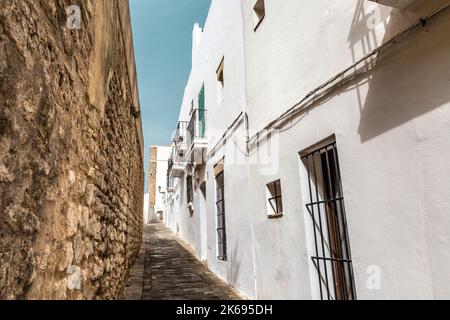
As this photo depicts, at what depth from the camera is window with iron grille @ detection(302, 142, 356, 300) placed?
130 inches

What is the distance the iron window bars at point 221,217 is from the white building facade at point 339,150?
823 mm

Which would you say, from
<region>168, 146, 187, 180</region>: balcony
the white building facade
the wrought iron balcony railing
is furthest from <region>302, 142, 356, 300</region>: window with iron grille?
<region>168, 146, 187, 180</region>: balcony

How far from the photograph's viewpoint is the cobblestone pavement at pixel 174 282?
521 cm

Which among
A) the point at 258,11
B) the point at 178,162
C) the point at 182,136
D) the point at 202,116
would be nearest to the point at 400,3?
the point at 258,11

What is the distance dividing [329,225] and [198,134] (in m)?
6.04

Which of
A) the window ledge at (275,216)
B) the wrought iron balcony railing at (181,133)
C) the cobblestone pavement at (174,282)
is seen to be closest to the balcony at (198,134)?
the wrought iron balcony railing at (181,133)

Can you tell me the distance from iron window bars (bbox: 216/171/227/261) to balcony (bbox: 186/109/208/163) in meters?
1.45

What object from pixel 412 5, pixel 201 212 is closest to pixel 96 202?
pixel 412 5

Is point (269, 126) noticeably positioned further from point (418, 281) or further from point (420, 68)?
point (418, 281)

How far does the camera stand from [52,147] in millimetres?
1650

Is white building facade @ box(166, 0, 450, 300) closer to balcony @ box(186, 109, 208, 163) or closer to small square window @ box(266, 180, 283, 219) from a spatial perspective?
small square window @ box(266, 180, 283, 219)

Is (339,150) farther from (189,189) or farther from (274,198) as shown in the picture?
(189,189)
